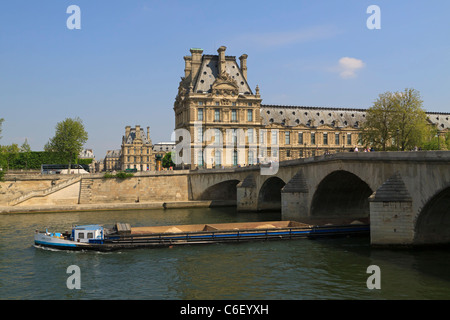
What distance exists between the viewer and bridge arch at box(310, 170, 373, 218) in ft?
151

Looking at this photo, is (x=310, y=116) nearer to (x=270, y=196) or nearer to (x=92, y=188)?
(x=270, y=196)

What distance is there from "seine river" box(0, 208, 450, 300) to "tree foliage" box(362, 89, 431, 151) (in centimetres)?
4007

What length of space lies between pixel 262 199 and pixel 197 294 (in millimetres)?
41361

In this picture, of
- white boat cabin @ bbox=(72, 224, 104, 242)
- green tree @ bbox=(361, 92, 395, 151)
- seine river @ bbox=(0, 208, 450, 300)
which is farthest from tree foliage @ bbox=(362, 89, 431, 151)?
white boat cabin @ bbox=(72, 224, 104, 242)

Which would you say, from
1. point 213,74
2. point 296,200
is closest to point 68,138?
point 213,74

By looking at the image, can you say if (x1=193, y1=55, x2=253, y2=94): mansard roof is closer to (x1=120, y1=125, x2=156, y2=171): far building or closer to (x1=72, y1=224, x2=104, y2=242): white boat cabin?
(x1=72, y1=224, x2=104, y2=242): white boat cabin

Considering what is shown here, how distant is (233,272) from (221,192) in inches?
2004

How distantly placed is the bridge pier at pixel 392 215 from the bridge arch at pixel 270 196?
30336 millimetres

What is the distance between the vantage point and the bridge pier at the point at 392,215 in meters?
31.1

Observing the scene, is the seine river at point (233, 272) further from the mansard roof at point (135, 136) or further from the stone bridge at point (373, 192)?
the mansard roof at point (135, 136)

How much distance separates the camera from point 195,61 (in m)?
95.8
